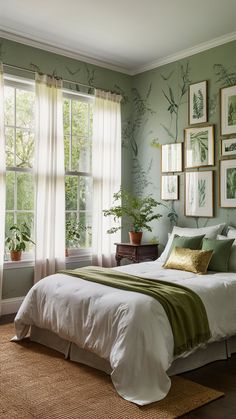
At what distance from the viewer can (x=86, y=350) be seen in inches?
132

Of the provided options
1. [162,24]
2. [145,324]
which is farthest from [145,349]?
[162,24]

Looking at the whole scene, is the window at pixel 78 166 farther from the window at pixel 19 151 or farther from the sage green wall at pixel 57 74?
the window at pixel 19 151

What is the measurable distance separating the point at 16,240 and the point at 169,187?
2054 mm

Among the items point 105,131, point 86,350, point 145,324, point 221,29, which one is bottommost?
point 86,350

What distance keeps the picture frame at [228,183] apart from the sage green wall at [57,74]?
5.38 feet

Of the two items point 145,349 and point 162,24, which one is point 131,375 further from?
point 162,24

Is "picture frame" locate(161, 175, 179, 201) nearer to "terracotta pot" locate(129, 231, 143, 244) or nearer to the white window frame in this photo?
"terracotta pot" locate(129, 231, 143, 244)

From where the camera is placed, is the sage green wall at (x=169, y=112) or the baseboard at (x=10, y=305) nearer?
the baseboard at (x=10, y=305)

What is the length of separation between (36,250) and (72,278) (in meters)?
1.34

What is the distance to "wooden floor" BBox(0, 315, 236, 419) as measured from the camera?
260cm

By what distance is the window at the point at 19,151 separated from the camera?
5.02m

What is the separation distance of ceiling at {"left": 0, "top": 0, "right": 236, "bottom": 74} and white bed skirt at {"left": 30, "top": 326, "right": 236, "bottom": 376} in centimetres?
312

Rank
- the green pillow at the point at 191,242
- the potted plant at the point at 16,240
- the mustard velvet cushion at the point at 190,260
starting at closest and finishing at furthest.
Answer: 1. the mustard velvet cushion at the point at 190,260
2. the green pillow at the point at 191,242
3. the potted plant at the point at 16,240

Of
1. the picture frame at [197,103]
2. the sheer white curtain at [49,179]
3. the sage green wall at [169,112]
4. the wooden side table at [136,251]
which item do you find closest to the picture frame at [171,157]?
the sage green wall at [169,112]
